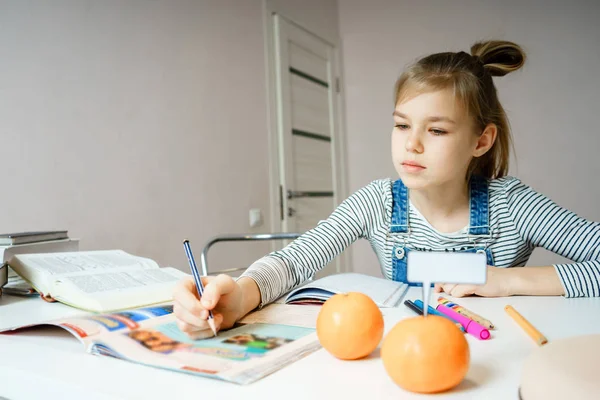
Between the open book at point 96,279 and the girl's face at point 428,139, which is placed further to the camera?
the girl's face at point 428,139

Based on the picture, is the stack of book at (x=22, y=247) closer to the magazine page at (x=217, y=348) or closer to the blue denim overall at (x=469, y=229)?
the magazine page at (x=217, y=348)

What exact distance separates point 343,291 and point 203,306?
0.94ft

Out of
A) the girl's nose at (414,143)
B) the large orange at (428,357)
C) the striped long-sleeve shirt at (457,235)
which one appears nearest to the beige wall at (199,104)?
the striped long-sleeve shirt at (457,235)

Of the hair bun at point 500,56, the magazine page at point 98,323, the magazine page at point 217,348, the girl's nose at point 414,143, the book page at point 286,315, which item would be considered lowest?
the book page at point 286,315

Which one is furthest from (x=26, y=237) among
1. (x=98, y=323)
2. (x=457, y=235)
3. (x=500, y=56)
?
(x=500, y=56)

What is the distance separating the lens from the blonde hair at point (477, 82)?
1.09 meters

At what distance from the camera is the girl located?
0.92 m

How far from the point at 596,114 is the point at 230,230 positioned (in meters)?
2.49

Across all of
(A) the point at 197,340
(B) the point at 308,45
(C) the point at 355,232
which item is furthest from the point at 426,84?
(B) the point at 308,45

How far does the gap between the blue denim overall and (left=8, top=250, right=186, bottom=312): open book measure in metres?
0.53

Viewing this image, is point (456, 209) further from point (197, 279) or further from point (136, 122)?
point (136, 122)

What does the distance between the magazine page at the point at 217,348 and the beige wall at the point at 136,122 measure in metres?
1.23

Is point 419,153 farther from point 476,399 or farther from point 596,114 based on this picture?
point 596,114

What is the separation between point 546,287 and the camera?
89 centimetres
